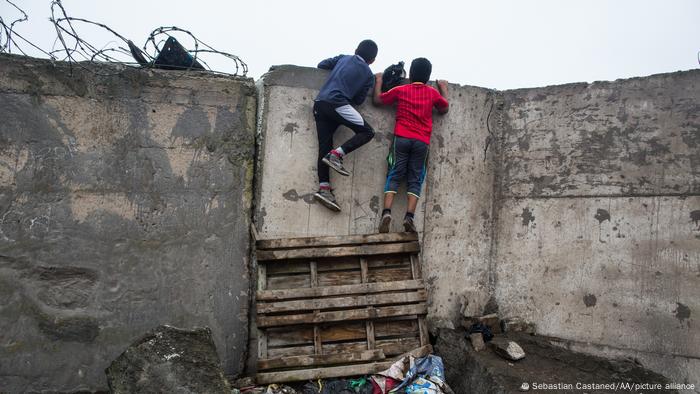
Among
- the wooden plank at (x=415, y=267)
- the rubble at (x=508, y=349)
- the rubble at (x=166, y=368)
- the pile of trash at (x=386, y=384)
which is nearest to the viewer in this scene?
the rubble at (x=166, y=368)

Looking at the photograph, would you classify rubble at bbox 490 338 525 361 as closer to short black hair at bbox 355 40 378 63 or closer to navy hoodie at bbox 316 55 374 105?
navy hoodie at bbox 316 55 374 105

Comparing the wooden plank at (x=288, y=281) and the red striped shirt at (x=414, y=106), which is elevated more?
the red striped shirt at (x=414, y=106)

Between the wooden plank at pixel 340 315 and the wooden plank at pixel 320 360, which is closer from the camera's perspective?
the wooden plank at pixel 320 360

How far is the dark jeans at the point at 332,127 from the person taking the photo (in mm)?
4223

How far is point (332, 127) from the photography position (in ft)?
14.3

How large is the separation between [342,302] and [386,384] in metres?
0.74

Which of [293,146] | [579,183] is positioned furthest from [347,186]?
[579,183]

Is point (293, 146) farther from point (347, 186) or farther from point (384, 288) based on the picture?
point (384, 288)

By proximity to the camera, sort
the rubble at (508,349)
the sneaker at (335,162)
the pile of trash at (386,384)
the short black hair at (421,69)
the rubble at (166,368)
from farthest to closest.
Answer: the short black hair at (421,69) < the sneaker at (335,162) < the rubble at (508,349) < the pile of trash at (386,384) < the rubble at (166,368)

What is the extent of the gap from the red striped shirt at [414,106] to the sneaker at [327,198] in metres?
0.83

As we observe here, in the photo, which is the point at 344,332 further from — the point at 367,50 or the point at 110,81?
the point at 110,81

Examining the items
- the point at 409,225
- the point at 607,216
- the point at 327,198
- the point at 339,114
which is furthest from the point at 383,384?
the point at 607,216

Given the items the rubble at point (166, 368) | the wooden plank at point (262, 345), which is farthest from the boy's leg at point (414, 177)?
the rubble at point (166, 368)

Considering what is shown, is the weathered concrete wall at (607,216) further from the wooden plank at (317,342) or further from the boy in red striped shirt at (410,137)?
the wooden plank at (317,342)
